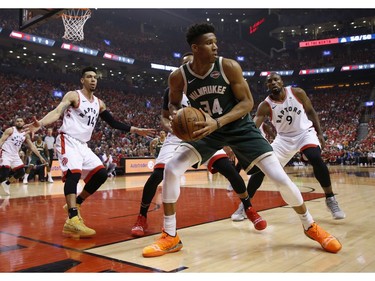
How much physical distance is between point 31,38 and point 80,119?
2329 centimetres

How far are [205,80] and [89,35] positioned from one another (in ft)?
101

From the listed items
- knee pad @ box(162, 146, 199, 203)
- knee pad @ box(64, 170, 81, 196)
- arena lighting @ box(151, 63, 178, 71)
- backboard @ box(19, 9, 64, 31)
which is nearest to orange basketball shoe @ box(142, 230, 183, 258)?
knee pad @ box(162, 146, 199, 203)

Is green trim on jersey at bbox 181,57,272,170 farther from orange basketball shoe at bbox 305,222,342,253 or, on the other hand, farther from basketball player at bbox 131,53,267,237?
orange basketball shoe at bbox 305,222,342,253

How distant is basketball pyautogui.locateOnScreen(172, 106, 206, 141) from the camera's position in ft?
9.00

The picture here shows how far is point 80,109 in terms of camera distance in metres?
4.17

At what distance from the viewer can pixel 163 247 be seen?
2.97m

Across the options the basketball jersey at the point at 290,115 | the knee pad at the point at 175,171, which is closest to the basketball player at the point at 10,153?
the basketball jersey at the point at 290,115

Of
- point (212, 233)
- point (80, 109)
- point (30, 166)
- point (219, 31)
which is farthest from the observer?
point (219, 31)

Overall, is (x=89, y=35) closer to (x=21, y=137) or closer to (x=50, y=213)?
(x=21, y=137)

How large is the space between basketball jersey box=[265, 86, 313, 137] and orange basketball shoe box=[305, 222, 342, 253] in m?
1.84

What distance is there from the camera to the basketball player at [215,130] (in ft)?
10.0

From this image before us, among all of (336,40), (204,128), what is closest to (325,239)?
(204,128)
